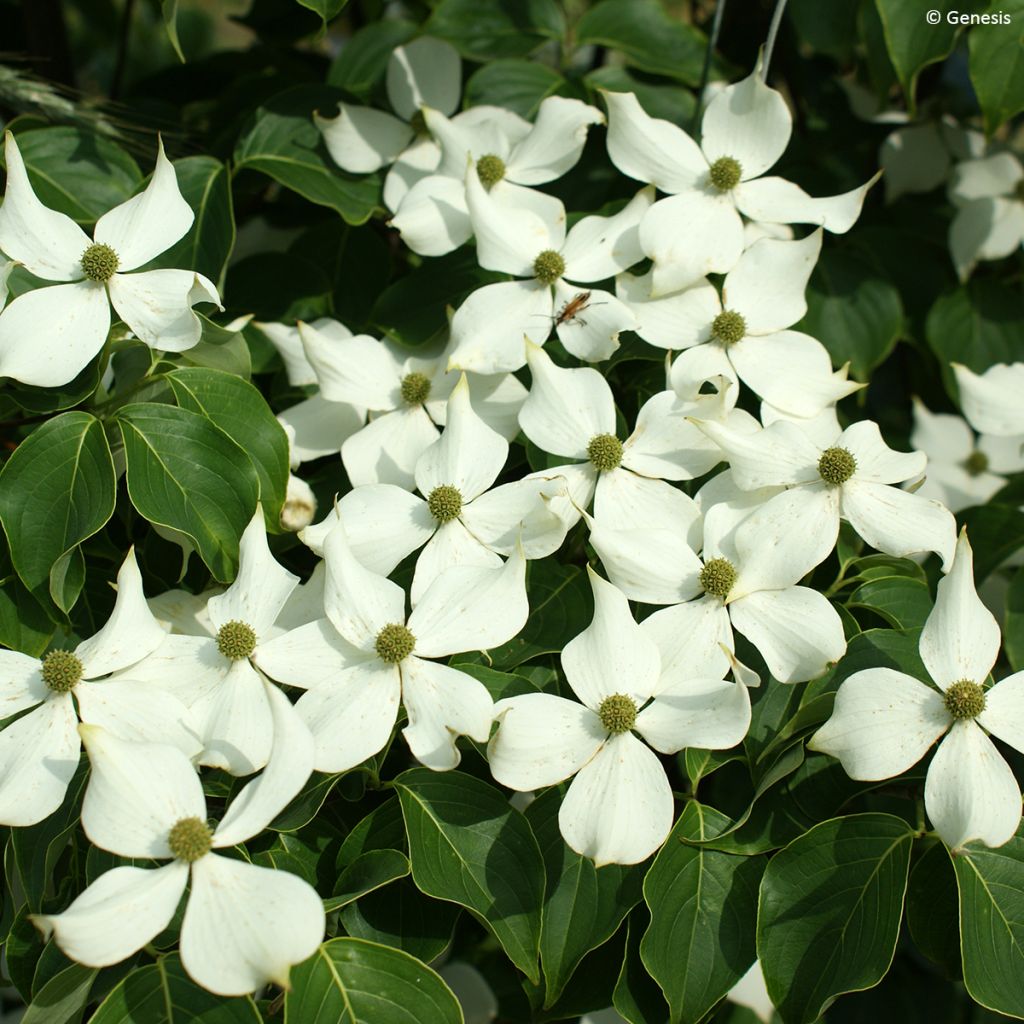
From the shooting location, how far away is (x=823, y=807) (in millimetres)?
907

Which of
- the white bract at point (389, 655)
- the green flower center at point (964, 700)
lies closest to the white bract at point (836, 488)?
the green flower center at point (964, 700)

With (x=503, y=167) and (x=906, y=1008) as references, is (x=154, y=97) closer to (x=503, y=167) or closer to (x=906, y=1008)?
(x=503, y=167)

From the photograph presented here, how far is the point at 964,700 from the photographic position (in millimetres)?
846

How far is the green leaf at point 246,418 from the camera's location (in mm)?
973

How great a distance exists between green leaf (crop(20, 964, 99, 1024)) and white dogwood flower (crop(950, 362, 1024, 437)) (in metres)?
1.01

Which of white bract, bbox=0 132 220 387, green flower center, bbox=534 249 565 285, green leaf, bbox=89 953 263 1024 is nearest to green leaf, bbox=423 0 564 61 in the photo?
green flower center, bbox=534 249 565 285

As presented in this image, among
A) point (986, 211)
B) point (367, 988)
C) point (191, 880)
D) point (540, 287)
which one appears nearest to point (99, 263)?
point (540, 287)

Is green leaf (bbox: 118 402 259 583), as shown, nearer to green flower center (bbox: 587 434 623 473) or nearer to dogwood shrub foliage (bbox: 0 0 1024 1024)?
dogwood shrub foliage (bbox: 0 0 1024 1024)

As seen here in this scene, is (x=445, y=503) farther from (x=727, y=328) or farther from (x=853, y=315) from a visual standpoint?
(x=853, y=315)

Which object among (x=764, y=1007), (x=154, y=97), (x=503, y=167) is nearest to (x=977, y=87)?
(x=503, y=167)

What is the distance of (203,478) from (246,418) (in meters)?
0.07

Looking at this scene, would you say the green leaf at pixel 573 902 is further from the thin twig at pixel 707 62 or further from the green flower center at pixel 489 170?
the thin twig at pixel 707 62

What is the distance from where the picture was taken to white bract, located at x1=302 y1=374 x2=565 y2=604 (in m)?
0.93

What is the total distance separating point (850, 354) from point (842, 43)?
390 millimetres
